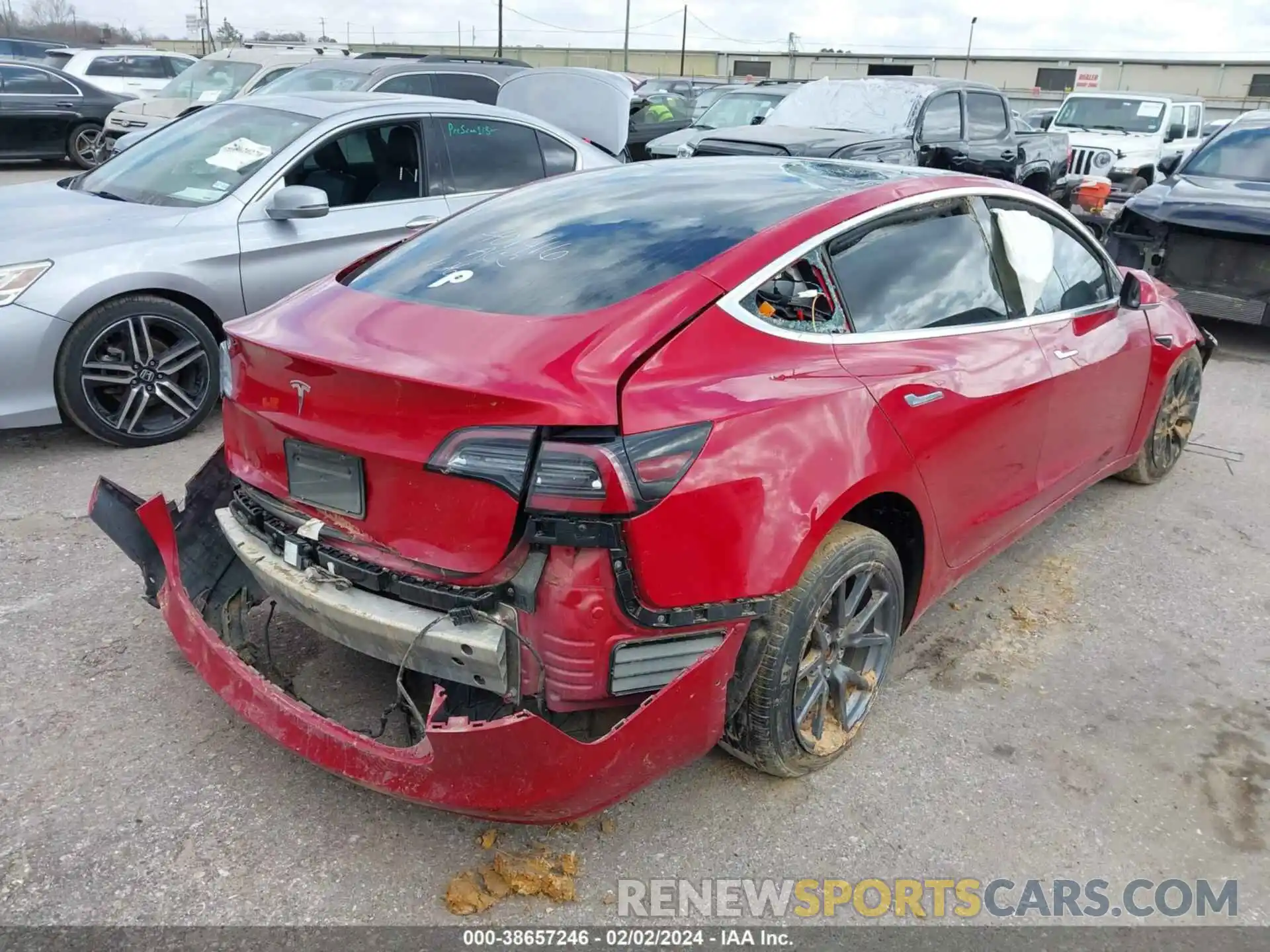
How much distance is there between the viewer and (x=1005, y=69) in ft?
169

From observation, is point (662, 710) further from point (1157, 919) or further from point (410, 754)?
point (1157, 919)

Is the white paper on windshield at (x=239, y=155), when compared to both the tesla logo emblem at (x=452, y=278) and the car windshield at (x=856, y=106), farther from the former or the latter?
the car windshield at (x=856, y=106)

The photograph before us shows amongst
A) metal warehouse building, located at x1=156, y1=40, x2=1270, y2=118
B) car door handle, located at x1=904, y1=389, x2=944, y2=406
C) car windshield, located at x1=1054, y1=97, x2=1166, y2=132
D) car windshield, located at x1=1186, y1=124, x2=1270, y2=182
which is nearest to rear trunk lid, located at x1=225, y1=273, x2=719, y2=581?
car door handle, located at x1=904, y1=389, x2=944, y2=406

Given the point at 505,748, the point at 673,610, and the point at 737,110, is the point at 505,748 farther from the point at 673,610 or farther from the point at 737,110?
the point at 737,110

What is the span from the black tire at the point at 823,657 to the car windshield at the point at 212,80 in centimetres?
1267

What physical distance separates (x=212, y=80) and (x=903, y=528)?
13.3 metres

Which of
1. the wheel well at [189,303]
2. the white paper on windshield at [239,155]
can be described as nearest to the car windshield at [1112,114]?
the white paper on windshield at [239,155]

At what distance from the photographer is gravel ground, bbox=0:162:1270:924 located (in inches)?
92.6

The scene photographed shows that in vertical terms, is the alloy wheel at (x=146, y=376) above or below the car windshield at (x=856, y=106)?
below

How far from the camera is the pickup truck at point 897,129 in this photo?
9602 millimetres

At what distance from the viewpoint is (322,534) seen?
96.7 inches

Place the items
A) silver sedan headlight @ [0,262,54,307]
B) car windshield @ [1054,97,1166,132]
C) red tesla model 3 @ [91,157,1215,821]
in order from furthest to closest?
car windshield @ [1054,97,1166,132] → silver sedan headlight @ [0,262,54,307] → red tesla model 3 @ [91,157,1215,821]

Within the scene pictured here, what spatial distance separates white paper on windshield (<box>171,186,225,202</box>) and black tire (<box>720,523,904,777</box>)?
406 cm

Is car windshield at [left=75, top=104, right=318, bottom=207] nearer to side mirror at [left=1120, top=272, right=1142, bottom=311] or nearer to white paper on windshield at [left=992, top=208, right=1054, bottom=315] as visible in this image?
white paper on windshield at [left=992, top=208, right=1054, bottom=315]
